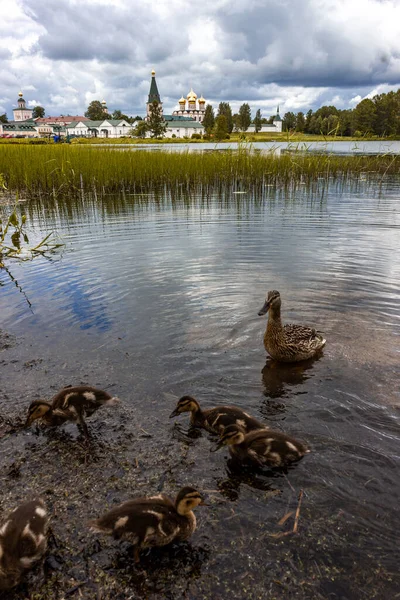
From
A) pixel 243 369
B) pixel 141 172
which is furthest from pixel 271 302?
pixel 141 172

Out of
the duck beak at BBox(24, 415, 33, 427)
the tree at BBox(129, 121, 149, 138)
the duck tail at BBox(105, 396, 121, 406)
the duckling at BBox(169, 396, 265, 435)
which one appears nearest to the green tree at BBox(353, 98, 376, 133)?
the tree at BBox(129, 121, 149, 138)

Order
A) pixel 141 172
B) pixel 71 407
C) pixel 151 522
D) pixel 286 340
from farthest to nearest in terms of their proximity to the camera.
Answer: pixel 141 172
pixel 286 340
pixel 71 407
pixel 151 522

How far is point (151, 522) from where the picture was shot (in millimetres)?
3379

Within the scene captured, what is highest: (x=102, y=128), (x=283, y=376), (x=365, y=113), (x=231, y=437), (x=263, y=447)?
(x=102, y=128)

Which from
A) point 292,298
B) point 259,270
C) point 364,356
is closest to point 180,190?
point 259,270

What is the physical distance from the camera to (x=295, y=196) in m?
21.1

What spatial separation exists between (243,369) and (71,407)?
251cm

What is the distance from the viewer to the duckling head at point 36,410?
4652mm

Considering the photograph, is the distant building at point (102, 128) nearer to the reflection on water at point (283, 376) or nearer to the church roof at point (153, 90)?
the church roof at point (153, 90)

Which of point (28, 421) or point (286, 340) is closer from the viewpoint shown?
point (28, 421)

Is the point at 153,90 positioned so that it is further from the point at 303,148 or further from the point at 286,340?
the point at 286,340

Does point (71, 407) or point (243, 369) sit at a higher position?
point (71, 407)

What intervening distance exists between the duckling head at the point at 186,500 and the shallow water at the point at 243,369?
0.33 metres

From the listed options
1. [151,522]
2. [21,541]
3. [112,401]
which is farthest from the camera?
[112,401]
